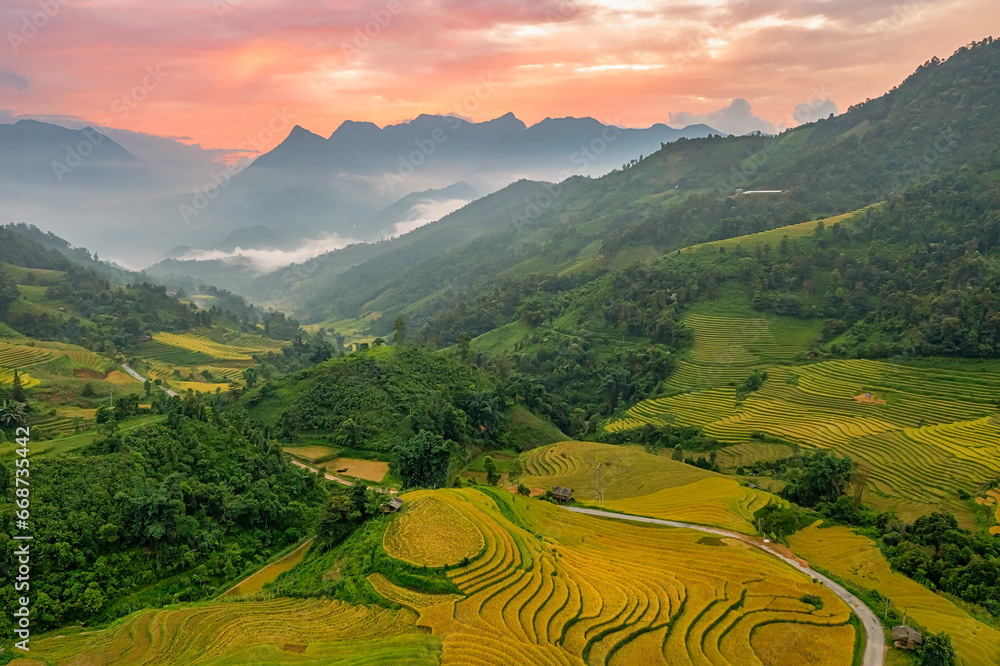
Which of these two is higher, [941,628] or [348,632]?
[348,632]

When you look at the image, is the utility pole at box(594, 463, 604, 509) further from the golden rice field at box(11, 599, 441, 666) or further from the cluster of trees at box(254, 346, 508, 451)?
the golden rice field at box(11, 599, 441, 666)

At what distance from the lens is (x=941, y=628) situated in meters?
19.7

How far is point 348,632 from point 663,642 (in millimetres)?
8632

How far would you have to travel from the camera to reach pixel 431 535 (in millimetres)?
22391

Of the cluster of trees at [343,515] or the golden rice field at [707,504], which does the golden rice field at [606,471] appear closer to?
the golden rice field at [707,504]

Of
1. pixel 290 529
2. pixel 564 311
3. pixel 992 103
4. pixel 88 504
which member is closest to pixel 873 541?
pixel 290 529

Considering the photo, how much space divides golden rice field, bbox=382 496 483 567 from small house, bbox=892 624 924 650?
1231cm

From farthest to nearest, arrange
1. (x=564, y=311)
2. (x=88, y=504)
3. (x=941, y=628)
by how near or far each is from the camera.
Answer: (x=564, y=311)
(x=88, y=504)
(x=941, y=628)

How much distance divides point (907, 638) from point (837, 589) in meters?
4.08

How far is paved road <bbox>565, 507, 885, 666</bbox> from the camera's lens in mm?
17984

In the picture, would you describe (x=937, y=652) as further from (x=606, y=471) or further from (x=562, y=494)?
(x=606, y=471)

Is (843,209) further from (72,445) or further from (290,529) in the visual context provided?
(72,445)

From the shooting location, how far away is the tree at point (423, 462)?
32.0 metres

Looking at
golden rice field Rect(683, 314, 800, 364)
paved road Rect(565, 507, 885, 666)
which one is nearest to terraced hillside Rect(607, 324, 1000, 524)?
golden rice field Rect(683, 314, 800, 364)
